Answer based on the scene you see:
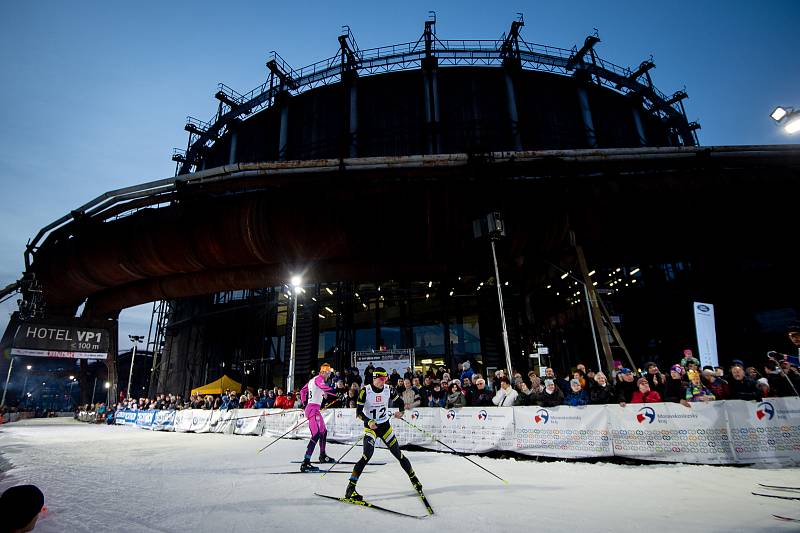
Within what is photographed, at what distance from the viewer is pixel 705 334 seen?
43.9 ft

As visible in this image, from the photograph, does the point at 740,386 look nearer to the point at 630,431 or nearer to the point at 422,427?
the point at 630,431

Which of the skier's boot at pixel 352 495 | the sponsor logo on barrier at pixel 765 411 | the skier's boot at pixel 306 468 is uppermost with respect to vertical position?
the sponsor logo on barrier at pixel 765 411

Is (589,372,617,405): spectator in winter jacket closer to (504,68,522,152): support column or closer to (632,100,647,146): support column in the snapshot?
(504,68,522,152): support column

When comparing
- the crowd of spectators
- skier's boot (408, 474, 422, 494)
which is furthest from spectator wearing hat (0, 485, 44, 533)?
the crowd of spectators

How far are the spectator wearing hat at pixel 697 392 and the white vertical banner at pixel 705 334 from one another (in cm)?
625

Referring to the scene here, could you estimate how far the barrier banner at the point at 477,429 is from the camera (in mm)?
8828

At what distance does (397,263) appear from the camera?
15.7 meters

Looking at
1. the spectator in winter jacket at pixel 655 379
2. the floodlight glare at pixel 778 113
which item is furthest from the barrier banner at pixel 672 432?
the floodlight glare at pixel 778 113

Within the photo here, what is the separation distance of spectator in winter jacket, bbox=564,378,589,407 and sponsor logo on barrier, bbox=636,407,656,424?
3.97ft

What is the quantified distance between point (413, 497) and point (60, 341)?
2066 centimetres

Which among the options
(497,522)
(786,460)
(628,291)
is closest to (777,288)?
(628,291)

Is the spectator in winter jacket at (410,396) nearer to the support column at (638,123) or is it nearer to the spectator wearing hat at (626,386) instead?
the spectator wearing hat at (626,386)

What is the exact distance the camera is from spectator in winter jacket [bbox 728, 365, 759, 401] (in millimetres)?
7059

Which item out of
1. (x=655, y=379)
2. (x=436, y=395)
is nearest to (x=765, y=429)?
(x=655, y=379)
